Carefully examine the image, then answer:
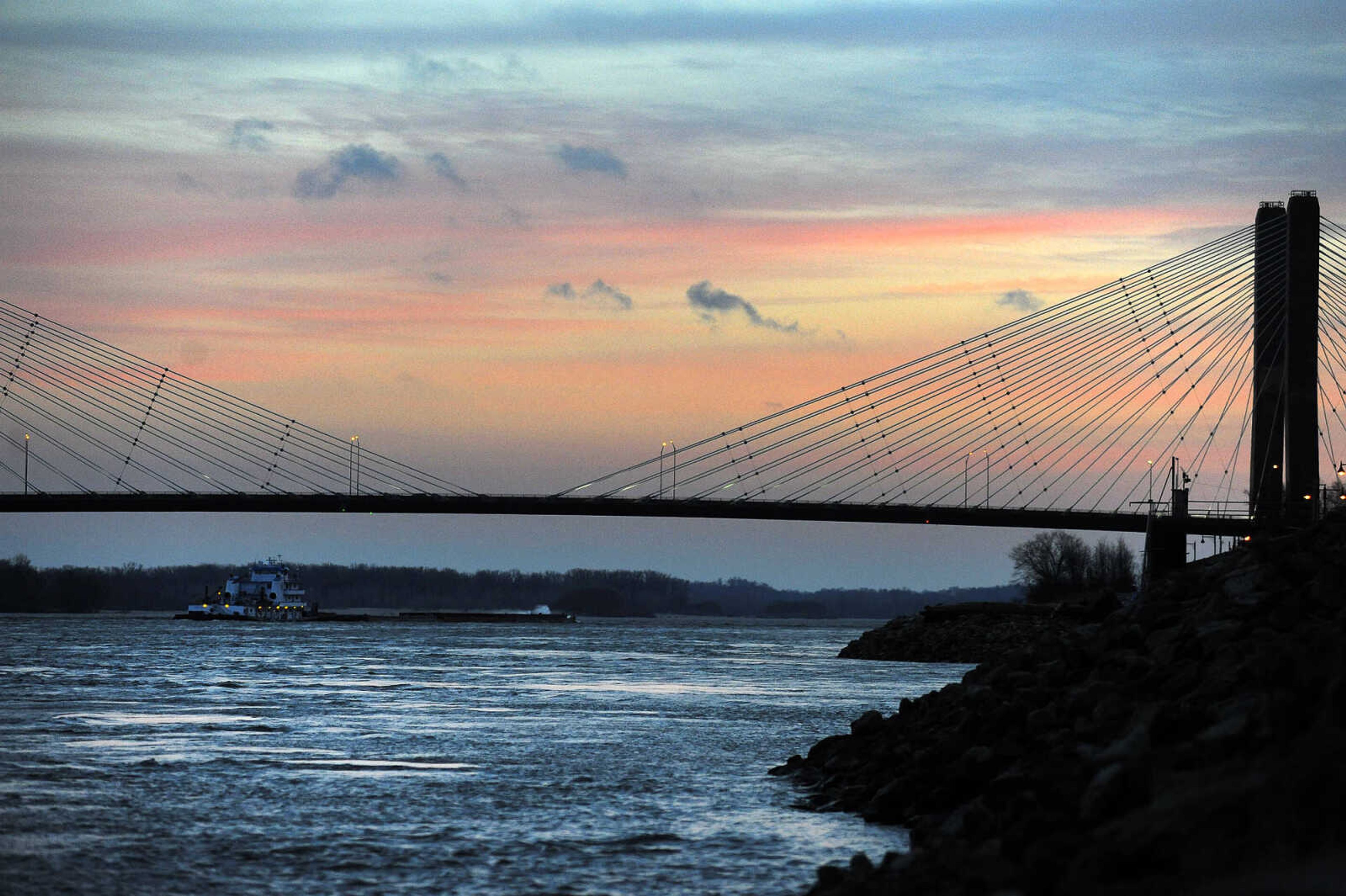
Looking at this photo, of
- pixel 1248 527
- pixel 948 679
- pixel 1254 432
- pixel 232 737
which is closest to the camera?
pixel 232 737

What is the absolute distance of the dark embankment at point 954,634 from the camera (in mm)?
51312

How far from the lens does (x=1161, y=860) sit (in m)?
6.35

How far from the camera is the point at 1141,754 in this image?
835 centimetres

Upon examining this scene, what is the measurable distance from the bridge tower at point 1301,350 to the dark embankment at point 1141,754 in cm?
2435

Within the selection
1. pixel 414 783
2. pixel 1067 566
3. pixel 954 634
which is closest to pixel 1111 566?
pixel 1067 566

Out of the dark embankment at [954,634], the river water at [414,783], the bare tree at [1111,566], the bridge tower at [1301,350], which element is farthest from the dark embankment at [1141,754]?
the bare tree at [1111,566]

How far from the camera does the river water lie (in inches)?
412

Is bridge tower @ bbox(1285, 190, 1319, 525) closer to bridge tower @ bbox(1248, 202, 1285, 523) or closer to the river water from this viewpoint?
bridge tower @ bbox(1248, 202, 1285, 523)

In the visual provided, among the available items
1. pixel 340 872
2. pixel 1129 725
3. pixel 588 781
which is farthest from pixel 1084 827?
pixel 588 781

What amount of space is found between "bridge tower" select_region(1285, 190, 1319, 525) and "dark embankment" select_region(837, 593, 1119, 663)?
35.6 ft

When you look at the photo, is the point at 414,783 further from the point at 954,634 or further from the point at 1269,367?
the point at 954,634

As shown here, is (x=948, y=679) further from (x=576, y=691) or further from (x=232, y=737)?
(x=232, y=737)

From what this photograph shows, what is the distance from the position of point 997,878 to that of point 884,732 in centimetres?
814

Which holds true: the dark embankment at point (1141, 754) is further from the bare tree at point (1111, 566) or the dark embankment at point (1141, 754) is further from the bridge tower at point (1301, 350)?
the bare tree at point (1111, 566)
